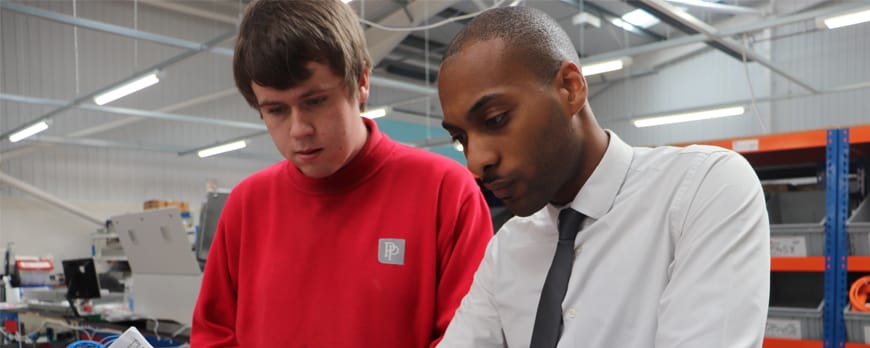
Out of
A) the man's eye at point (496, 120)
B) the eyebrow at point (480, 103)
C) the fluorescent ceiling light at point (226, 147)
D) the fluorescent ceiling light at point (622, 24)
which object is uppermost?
the fluorescent ceiling light at point (622, 24)

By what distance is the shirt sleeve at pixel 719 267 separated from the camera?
2.08 ft

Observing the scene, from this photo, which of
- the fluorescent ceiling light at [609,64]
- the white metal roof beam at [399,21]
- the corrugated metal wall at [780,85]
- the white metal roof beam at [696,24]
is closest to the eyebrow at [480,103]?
the white metal roof beam at [696,24]

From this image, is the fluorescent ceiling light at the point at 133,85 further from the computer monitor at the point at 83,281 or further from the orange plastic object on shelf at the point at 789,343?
the orange plastic object on shelf at the point at 789,343

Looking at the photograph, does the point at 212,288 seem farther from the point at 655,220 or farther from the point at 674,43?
the point at 674,43

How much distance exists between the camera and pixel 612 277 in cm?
76

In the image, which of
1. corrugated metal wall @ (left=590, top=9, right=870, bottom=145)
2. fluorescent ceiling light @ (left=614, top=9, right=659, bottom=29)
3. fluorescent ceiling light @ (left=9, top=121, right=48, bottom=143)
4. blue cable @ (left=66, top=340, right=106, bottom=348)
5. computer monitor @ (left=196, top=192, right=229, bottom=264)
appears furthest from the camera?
fluorescent ceiling light @ (left=614, top=9, right=659, bottom=29)

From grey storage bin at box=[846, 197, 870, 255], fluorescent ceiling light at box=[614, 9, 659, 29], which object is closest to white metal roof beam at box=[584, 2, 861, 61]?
grey storage bin at box=[846, 197, 870, 255]

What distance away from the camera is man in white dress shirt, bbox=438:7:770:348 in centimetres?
66

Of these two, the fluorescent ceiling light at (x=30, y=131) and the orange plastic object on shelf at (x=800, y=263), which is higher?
the fluorescent ceiling light at (x=30, y=131)

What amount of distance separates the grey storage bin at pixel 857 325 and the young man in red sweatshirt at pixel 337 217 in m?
2.01

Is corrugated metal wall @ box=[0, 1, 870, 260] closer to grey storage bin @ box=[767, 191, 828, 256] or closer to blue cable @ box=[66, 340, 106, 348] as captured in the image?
grey storage bin @ box=[767, 191, 828, 256]

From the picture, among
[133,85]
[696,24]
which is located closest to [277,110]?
[133,85]

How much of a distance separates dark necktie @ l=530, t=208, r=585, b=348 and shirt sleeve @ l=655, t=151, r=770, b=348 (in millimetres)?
126

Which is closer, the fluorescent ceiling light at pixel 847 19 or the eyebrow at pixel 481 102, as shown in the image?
the eyebrow at pixel 481 102
